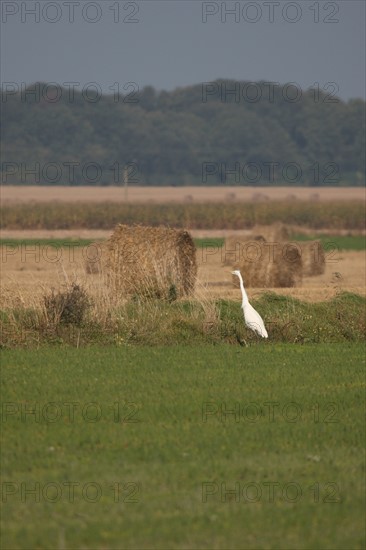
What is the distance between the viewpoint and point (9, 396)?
44.0ft

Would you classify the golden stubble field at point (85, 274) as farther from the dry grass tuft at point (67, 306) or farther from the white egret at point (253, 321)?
the white egret at point (253, 321)

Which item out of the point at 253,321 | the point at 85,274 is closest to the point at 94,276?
the point at 85,274

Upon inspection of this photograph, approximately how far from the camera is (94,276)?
2792 cm

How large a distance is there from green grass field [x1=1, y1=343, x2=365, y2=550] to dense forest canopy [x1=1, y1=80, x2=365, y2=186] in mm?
141203

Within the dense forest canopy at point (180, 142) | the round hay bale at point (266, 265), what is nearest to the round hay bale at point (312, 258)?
the round hay bale at point (266, 265)

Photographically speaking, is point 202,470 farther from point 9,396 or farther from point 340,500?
point 9,396

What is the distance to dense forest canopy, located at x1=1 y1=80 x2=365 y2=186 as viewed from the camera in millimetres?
166750

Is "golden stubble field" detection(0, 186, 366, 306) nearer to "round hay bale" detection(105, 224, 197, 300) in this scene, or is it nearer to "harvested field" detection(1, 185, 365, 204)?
"round hay bale" detection(105, 224, 197, 300)

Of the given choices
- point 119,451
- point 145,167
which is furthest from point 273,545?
point 145,167

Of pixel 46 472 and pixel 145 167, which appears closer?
pixel 46 472

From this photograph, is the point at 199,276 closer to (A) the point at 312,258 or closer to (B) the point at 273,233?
(A) the point at 312,258

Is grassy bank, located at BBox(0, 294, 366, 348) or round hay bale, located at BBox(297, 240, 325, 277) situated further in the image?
round hay bale, located at BBox(297, 240, 325, 277)

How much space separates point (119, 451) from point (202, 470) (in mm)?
989

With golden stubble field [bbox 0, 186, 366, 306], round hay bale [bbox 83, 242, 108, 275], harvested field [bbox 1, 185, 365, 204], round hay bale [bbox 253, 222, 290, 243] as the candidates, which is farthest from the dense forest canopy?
round hay bale [bbox 83, 242, 108, 275]
